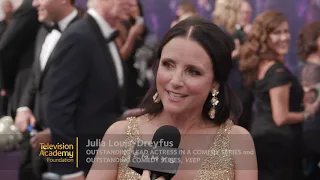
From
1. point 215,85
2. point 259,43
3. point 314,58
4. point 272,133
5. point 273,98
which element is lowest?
point 272,133

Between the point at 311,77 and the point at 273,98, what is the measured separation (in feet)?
1.14

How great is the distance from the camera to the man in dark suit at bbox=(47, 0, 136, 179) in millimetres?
2340

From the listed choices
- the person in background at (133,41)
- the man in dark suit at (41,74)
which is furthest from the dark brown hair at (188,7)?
the man in dark suit at (41,74)

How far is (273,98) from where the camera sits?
2785 millimetres

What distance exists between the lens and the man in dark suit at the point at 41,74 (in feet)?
8.52

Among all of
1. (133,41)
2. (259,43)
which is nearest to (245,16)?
(259,43)

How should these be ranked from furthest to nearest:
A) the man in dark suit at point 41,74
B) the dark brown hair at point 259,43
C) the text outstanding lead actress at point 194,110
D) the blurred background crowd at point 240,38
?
the blurred background crowd at point 240,38 → the dark brown hair at point 259,43 → the man in dark suit at point 41,74 → the text outstanding lead actress at point 194,110

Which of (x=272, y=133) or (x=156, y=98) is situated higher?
(x=156, y=98)

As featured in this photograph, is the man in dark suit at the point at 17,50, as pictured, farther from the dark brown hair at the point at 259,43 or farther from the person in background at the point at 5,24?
the dark brown hair at the point at 259,43

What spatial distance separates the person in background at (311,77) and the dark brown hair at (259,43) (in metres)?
0.22

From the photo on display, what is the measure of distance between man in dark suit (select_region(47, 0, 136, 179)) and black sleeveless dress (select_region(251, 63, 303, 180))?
29.6 inches

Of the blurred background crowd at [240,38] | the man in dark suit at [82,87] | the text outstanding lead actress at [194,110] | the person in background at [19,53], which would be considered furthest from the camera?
the blurred background crowd at [240,38]

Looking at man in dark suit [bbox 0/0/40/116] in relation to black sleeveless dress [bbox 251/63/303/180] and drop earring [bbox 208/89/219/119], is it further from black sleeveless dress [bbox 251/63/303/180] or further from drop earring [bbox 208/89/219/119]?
drop earring [bbox 208/89/219/119]

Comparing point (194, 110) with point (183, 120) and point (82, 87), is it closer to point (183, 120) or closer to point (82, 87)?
point (183, 120)
